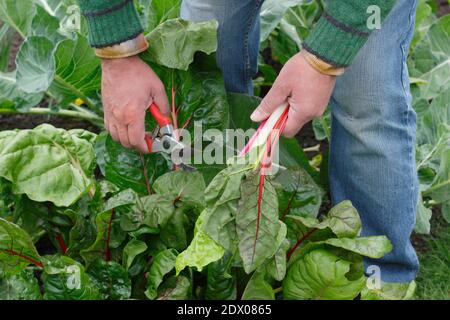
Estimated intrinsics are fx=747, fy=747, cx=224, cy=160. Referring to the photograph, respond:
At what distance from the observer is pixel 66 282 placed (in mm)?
1929

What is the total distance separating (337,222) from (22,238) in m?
0.85

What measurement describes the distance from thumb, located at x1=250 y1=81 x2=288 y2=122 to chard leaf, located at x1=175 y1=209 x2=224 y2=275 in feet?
0.88

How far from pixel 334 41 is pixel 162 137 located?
59 centimetres

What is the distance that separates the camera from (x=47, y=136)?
2.10 metres

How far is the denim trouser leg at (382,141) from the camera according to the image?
6.18 ft

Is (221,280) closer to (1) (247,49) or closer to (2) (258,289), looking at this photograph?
(2) (258,289)

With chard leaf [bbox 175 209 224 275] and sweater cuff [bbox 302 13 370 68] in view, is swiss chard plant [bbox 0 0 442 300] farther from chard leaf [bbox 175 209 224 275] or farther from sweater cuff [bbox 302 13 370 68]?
sweater cuff [bbox 302 13 370 68]

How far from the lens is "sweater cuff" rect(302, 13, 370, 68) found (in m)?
1.57

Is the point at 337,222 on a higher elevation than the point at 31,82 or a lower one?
lower

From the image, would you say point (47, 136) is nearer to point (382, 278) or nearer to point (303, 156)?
point (303, 156)

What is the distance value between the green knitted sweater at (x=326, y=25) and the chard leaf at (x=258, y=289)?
66 cm

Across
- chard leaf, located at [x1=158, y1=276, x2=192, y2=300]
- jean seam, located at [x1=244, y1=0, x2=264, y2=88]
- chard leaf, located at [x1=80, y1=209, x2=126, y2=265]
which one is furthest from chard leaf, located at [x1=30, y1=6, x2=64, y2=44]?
chard leaf, located at [x1=158, y1=276, x2=192, y2=300]

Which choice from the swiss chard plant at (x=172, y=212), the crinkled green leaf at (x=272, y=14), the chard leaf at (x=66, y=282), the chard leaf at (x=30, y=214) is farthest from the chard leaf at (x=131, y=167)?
the crinkled green leaf at (x=272, y=14)
